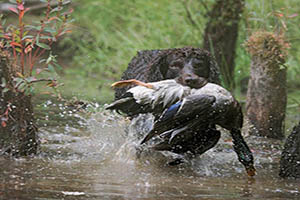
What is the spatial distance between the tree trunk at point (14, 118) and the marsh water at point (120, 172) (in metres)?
0.16

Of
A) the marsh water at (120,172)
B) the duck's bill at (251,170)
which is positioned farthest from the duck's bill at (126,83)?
the duck's bill at (251,170)

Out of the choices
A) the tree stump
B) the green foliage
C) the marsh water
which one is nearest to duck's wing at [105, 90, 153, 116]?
the marsh water

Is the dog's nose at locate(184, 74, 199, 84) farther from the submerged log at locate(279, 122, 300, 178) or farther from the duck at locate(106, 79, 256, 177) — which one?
the submerged log at locate(279, 122, 300, 178)

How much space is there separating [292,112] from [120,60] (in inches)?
138

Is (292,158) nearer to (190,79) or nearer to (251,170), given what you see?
(251,170)

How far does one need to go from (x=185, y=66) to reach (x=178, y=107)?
45 cm

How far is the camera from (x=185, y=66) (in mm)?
4152

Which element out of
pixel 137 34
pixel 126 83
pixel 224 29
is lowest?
pixel 126 83

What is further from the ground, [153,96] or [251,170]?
[153,96]

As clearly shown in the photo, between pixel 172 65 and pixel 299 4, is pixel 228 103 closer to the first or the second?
pixel 172 65

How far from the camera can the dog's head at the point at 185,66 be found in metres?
4.04

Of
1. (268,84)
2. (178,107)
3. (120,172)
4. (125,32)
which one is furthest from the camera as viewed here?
(125,32)

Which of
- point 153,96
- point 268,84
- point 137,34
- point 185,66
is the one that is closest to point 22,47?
point 153,96

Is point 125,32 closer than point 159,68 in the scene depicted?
No
